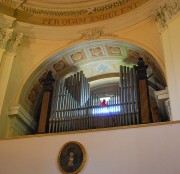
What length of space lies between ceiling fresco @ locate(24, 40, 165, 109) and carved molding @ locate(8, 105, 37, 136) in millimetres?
700

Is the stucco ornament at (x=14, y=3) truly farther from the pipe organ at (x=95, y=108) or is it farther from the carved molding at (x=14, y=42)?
the pipe organ at (x=95, y=108)

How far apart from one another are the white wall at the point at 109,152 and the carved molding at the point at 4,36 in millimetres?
3173

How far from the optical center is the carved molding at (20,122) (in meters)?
8.72

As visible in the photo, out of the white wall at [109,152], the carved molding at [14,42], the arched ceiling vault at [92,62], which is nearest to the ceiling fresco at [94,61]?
the arched ceiling vault at [92,62]

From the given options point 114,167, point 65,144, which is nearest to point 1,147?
point 65,144

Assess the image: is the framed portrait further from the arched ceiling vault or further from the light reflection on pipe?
the arched ceiling vault

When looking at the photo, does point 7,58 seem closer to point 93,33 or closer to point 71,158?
point 93,33

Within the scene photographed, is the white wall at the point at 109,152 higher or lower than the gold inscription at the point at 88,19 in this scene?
lower

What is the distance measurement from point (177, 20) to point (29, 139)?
4763 mm

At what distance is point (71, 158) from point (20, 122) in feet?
9.49

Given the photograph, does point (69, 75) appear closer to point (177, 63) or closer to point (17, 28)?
point (17, 28)

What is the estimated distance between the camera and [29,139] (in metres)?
7.26

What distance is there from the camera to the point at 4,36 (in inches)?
368

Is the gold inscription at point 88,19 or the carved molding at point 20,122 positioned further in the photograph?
the gold inscription at point 88,19
